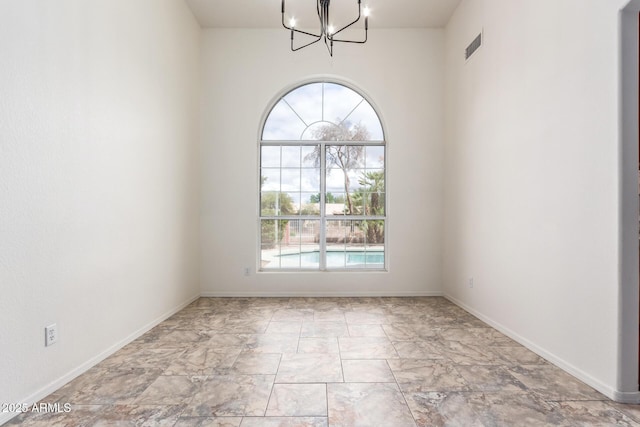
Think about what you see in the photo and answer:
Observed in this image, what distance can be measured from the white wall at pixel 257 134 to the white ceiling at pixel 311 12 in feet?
0.46

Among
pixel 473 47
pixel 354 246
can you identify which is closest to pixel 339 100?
pixel 473 47

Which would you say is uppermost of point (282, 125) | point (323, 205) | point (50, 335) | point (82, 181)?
point (282, 125)

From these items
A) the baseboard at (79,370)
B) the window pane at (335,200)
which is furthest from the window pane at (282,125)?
the baseboard at (79,370)

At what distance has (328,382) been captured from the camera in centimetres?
210

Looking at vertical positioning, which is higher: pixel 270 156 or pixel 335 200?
pixel 270 156

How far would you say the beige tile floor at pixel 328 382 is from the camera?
5.69 ft

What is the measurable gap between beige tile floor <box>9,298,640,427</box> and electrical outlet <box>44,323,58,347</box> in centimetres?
29

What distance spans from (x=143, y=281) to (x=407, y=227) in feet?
10.2

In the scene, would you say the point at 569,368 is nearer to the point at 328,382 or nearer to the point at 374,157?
the point at 328,382

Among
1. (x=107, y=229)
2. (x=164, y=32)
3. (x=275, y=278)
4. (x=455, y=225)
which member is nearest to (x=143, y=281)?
(x=107, y=229)

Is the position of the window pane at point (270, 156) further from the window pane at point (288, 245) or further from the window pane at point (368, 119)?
the window pane at point (368, 119)

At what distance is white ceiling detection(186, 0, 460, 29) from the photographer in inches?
154

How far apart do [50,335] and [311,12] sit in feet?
13.2

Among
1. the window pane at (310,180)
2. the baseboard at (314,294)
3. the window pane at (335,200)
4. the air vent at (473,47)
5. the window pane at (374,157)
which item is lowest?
the baseboard at (314,294)
